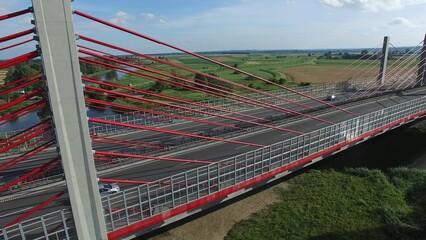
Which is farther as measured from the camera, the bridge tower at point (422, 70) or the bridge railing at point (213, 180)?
the bridge tower at point (422, 70)

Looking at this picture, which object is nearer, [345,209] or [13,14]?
[13,14]

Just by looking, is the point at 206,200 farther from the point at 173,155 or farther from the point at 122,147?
the point at 122,147

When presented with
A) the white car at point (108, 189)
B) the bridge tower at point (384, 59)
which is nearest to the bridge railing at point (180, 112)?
the bridge tower at point (384, 59)

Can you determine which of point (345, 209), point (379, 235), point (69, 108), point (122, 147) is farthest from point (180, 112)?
point (69, 108)

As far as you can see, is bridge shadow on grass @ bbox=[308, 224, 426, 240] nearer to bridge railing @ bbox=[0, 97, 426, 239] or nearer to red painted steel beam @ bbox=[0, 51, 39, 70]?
bridge railing @ bbox=[0, 97, 426, 239]

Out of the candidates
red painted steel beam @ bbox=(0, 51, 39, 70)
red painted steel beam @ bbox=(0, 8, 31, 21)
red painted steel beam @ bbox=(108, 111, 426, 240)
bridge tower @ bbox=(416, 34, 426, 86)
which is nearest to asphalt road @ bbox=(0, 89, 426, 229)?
red painted steel beam @ bbox=(108, 111, 426, 240)

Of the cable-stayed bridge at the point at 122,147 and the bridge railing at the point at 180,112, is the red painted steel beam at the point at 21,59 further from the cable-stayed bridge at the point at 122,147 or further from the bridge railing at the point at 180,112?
the bridge railing at the point at 180,112
